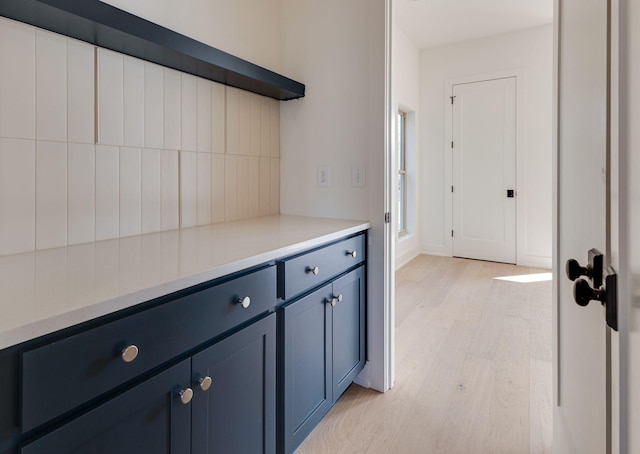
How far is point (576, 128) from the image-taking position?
0.93 m

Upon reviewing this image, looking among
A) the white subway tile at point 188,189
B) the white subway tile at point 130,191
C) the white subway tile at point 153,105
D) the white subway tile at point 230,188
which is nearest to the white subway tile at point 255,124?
the white subway tile at point 230,188

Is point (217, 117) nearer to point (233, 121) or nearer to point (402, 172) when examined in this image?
point (233, 121)

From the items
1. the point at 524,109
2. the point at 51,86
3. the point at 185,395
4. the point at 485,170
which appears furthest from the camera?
the point at 485,170

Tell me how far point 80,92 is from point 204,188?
23.9 inches

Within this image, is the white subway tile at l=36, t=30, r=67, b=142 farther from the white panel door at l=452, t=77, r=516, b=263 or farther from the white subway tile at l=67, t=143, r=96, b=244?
the white panel door at l=452, t=77, r=516, b=263

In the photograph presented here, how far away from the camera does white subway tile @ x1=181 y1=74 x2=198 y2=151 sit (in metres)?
1.56

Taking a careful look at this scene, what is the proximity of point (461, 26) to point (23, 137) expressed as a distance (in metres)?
4.52

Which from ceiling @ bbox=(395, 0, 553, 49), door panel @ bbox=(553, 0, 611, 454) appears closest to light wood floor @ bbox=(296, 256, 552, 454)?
door panel @ bbox=(553, 0, 611, 454)

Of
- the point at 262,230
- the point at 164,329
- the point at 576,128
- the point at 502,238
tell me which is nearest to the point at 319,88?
the point at 262,230

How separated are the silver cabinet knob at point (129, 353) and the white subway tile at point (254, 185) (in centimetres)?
125

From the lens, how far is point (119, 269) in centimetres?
89

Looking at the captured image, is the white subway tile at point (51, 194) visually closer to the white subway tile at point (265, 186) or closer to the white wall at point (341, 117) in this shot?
the white subway tile at point (265, 186)

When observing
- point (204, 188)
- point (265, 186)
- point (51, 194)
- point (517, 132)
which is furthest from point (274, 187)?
point (517, 132)

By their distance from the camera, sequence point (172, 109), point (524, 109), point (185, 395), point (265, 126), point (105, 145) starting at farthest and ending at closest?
point (524, 109) < point (265, 126) < point (172, 109) < point (105, 145) < point (185, 395)
